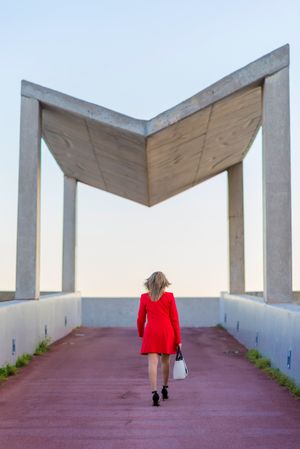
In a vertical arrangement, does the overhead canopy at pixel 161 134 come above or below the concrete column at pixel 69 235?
above

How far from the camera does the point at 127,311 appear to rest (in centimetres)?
3359

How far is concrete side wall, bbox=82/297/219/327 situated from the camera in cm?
3319

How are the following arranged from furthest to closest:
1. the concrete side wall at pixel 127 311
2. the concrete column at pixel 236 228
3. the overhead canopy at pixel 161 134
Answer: the concrete side wall at pixel 127 311 < the concrete column at pixel 236 228 < the overhead canopy at pixel 161 134

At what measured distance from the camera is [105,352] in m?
17.4

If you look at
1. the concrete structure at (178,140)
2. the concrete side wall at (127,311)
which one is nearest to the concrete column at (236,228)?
the concrete structure at (178,140)

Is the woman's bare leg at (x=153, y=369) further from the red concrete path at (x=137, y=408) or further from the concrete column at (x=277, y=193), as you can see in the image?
the concrete column at (x=277, y=193)

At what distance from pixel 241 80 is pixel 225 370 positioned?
530 centimetres

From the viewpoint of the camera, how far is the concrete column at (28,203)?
17.7 meters

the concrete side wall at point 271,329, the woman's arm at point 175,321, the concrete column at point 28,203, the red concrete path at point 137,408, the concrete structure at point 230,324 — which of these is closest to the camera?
the red concrete path at point 137,408

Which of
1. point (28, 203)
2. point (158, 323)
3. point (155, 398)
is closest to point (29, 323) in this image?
point (28, 203)

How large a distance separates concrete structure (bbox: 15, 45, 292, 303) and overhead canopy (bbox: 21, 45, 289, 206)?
18 millimetres

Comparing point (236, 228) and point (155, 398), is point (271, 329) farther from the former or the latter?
point (236, 228)

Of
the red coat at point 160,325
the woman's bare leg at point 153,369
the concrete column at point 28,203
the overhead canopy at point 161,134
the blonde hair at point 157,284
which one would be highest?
the overhead canopy at point 161,134

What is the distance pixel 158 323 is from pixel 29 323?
581 cm
